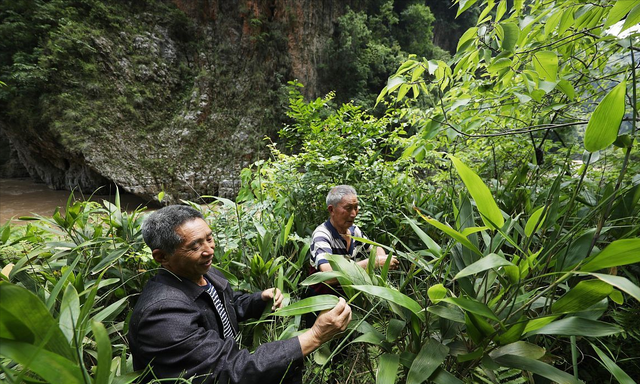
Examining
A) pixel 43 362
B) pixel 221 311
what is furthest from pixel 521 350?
pixel 221 311

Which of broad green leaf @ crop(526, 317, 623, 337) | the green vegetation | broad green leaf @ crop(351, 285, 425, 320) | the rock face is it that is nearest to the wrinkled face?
the green vegetation

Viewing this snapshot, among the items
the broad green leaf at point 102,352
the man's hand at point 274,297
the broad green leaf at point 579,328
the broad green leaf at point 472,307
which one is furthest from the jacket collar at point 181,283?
the broad green leaf at point 579,328

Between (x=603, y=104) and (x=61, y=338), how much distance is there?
3.56 ft

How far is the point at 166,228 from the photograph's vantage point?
1.04 m

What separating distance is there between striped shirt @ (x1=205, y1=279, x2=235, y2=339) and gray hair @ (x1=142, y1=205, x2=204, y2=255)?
0.79 ft

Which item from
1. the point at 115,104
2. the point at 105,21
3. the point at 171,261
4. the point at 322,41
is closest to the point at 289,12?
the point at 322,41

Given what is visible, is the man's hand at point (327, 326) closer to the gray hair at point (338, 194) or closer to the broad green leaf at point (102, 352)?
the broad green leaf at point (102, 352)

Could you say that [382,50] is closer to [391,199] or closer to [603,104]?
[391,199]

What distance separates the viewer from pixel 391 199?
2250mm

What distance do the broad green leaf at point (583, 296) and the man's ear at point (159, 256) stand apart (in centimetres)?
121

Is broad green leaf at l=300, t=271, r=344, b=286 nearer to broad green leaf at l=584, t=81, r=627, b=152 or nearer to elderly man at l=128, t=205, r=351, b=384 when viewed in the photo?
elderly man at l=128, t=205, r=351, b=384

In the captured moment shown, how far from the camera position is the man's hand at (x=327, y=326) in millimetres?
811

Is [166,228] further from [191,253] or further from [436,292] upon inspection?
[436,292]

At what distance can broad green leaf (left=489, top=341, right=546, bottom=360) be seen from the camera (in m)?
0.57
